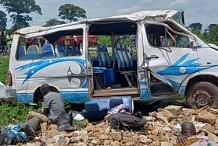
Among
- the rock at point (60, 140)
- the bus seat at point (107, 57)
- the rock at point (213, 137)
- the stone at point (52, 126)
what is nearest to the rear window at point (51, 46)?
the bus seat at point (107, 57)

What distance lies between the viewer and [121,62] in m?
10.9

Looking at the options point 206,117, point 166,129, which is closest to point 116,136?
point 166,129

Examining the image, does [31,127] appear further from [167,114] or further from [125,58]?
[125,58]

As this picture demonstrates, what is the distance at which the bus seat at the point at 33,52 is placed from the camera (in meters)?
11.0

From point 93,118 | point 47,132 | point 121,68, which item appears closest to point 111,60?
point 121,68

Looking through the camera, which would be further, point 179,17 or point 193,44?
point 179,17

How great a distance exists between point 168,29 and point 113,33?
62.0 inches

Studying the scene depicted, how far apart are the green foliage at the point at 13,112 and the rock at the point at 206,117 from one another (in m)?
3.57

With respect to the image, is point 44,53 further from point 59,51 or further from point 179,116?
point 179,116

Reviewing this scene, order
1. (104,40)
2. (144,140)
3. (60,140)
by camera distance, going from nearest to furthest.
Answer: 1. (60,140)
2. (144,140)
3. (104,40)

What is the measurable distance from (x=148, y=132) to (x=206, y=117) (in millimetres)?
1233

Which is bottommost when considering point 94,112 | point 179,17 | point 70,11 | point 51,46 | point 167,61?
point 94,112

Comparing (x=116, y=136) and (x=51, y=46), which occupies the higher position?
(x=51, y=46)

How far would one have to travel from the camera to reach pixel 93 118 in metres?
9.62
